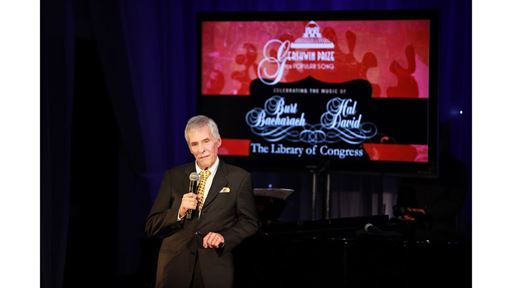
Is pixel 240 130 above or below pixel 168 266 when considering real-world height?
above

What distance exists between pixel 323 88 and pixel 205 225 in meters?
2.67

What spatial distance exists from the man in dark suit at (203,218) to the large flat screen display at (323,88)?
2392 mm

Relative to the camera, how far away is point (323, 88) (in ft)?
19.8

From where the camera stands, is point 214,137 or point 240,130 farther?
point 240,130

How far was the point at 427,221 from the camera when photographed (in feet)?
17.1

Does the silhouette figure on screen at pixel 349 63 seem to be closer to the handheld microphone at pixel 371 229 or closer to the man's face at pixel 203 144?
the handheld microphone at pixel 371 229

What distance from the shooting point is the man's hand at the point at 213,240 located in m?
3.48

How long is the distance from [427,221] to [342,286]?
0.97m

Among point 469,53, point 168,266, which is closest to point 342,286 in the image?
point 168,266

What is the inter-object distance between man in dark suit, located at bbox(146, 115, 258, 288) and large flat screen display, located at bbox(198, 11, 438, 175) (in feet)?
7.85

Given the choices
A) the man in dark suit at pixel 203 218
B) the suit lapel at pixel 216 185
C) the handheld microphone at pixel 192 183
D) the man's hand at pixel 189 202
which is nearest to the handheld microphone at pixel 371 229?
the man in dark suit at pixel 203 218

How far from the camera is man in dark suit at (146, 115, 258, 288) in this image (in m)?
3.60

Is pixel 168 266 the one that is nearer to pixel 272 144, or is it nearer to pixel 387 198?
pixel 272 144

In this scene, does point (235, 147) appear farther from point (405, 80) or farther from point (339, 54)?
point (405, 80)
